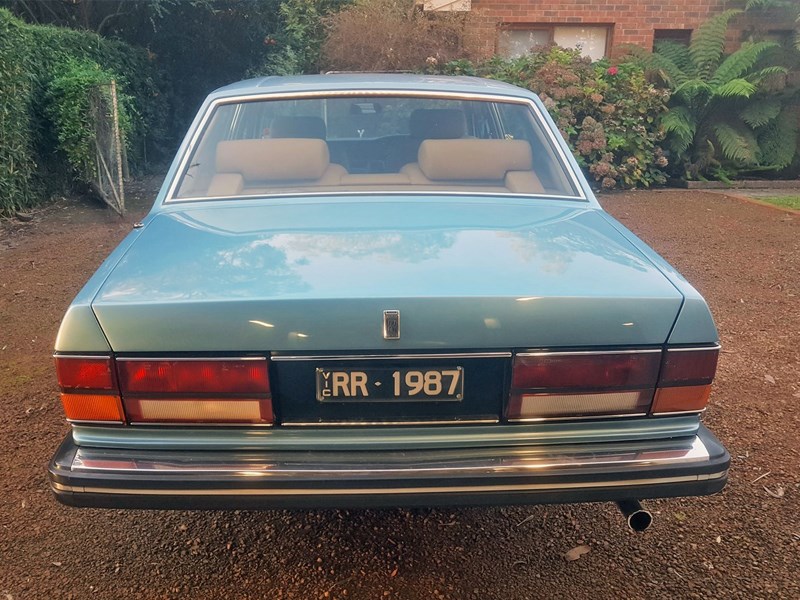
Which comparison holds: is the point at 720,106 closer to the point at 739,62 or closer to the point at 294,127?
the point at 739,62

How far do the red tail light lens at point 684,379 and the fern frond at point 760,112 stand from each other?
9399 mm

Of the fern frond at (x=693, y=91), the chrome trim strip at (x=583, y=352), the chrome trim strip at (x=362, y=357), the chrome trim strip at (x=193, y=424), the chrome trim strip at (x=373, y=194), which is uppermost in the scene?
the chrome trim strip at (x=373, y=194)

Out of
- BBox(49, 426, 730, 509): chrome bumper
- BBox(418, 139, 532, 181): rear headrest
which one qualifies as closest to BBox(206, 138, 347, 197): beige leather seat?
BBox(418, 139, 532, 181): rear headrest

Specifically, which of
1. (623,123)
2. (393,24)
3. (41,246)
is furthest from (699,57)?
(41,246)

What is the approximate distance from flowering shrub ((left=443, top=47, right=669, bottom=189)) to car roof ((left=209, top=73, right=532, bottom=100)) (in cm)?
651

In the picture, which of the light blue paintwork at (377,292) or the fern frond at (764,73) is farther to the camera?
the fern frond at (764,73)

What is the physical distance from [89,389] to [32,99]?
272 inches

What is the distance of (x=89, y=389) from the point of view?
2.01m

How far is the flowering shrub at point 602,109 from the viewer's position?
9773 millimetres

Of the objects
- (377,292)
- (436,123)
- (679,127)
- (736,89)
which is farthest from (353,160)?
(736,89)

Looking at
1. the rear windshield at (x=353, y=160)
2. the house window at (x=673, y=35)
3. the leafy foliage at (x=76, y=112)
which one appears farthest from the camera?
the house window at (x=673, y=35)

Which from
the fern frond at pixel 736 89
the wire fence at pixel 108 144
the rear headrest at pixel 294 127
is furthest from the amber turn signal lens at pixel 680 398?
the fern frond at pixel 736 89

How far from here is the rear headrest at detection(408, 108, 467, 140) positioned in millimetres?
3639

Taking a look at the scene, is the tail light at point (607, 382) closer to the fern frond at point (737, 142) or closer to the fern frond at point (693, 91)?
the fern frond at point (693, 91)
